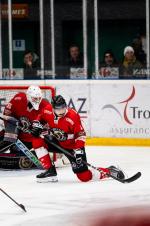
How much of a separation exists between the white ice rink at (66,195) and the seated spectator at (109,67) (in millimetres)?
1384

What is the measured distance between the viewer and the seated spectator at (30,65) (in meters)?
7.45

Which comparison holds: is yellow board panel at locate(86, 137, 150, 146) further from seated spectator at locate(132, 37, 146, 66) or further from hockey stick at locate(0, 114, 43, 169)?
hockey stick at locate(0, 114, 43, 169)

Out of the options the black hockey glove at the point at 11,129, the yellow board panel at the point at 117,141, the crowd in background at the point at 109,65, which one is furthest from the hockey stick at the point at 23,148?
the crowd in background at the point at 109,65

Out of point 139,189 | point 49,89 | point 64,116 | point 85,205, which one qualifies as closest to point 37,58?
point 49,89

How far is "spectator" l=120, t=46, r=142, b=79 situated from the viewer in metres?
7.06

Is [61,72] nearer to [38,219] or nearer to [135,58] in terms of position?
[135,58]

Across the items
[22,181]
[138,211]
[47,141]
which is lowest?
[22,181]

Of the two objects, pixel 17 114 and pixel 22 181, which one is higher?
pixel 17 114

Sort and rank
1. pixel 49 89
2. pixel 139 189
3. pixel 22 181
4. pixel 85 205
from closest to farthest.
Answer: pixel 85 205
pixel 139 189
pixel 22 181
pixel 49 89

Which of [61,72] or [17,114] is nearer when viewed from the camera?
[17,114]

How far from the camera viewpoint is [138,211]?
3.45 ft

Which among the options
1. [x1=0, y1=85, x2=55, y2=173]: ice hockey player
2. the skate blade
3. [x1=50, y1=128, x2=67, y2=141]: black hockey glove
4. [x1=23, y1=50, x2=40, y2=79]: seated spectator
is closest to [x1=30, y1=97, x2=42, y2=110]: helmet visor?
[x1=0, y1=85, x2=55, y2=173]: ice hockey player

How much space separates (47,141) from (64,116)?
24 cm

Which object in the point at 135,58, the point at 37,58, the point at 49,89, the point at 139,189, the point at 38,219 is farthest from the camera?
the point at 37,58
